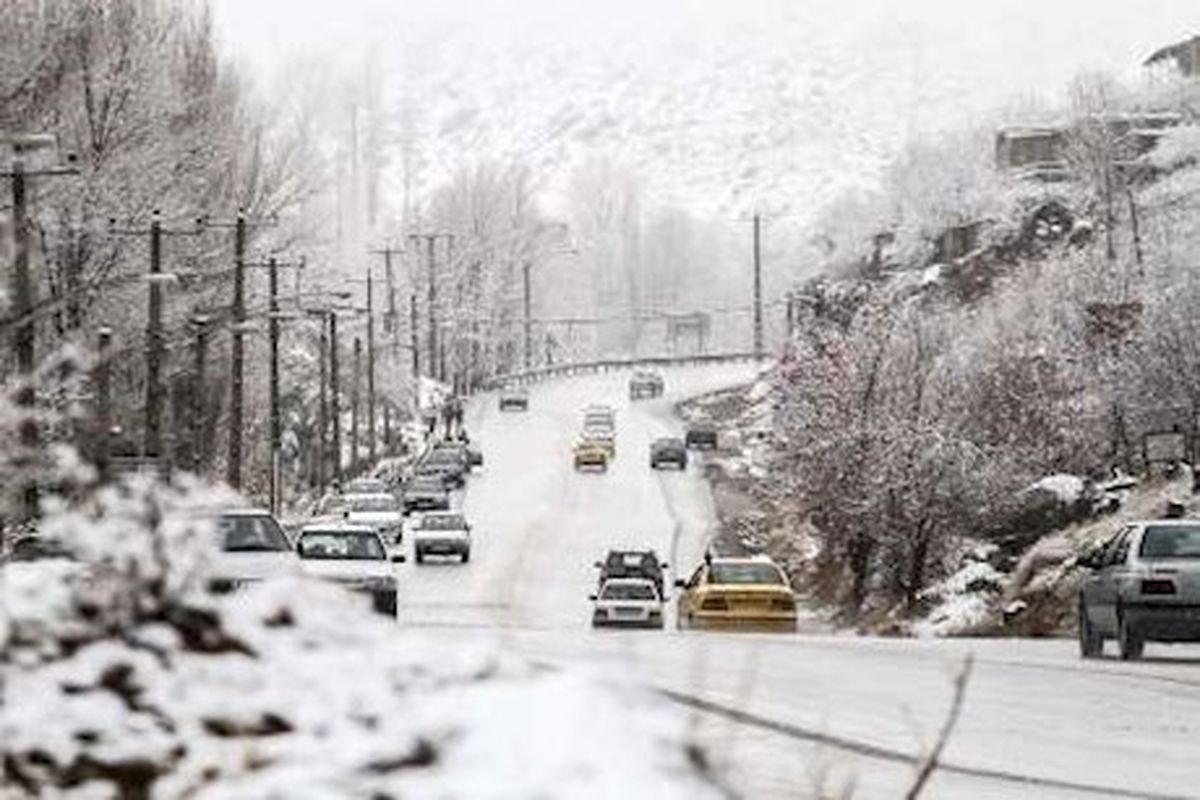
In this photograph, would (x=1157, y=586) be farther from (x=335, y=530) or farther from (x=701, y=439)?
(x=701, y=439)

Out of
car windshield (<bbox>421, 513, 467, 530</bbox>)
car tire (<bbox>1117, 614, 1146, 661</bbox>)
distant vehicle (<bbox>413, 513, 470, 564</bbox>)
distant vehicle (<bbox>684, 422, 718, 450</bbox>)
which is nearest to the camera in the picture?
car tire (<bbox>1117, 614, 1146, 661</bbox>)

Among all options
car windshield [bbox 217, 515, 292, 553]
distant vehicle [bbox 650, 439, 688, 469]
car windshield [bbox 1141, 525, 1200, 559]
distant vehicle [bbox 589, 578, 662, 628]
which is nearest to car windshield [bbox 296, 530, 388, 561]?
car windshield [bbox 217, 515, 292, 553]

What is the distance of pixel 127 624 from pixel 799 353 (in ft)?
237

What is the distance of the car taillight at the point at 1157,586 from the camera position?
25.9 meters

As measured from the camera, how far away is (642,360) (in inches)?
7072

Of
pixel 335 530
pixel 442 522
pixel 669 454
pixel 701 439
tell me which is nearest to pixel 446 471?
pixel 669 454

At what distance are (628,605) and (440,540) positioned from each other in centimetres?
2402

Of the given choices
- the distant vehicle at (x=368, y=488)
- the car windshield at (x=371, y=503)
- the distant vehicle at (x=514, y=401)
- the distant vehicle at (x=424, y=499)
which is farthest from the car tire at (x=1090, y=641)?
the distant vehicle at (x=514, y=401)

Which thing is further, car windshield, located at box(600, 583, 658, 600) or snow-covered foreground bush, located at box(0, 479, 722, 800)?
car windshield, located at box(600, 583, 658, 600)

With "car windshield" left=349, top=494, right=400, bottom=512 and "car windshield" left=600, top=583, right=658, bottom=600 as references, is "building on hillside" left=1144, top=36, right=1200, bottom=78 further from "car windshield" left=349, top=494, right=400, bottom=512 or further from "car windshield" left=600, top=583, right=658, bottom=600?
"car windshield" left=600, top=583, right=658, bottom=600

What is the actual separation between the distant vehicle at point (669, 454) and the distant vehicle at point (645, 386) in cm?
4105

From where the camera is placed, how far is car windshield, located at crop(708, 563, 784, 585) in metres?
38.7

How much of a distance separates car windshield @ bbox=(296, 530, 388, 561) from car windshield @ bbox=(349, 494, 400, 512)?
3256cm

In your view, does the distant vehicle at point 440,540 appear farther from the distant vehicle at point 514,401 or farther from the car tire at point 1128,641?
the distant vehicle at point 514,401
